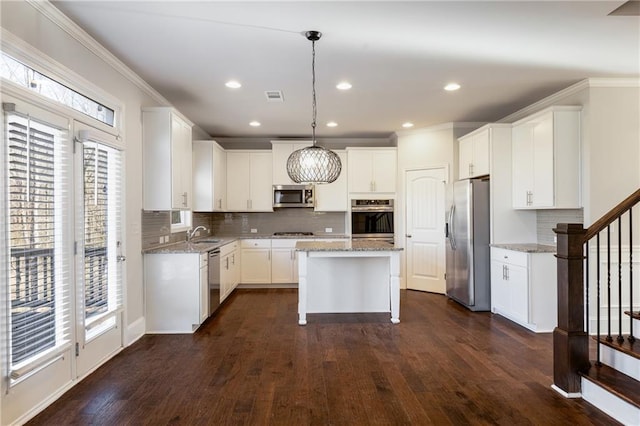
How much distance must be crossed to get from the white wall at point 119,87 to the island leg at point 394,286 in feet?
9.07

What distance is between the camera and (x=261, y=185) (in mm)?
6844

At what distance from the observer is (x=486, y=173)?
5.09 m

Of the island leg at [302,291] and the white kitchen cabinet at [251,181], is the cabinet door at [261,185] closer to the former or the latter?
the white kitchen cabinet at [251,181]

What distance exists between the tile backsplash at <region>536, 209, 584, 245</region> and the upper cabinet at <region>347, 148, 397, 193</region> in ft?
7.83

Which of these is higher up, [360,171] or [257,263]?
[360,171]

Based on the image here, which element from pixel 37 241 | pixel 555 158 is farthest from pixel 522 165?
pixel 37 241

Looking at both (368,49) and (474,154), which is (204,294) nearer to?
(368,49)

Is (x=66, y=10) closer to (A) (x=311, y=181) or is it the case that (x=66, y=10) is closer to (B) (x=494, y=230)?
(A) (x=311, y=181)

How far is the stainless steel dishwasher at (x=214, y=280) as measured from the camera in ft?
15.2

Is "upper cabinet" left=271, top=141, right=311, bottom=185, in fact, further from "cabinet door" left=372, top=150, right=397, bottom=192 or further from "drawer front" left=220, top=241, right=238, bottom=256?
"drawer front" left=220, top=241, right=238, bottom=256

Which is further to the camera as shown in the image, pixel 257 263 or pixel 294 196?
pixel 294 196

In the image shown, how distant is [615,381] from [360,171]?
4731 mm

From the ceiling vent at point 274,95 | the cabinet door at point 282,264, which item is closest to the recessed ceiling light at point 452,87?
the ceiling vent at point 274,95

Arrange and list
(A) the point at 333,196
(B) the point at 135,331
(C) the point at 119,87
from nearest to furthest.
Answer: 1. (C) the point at 119,87
2. (B) the point at 135,331
3. (A) the point at 333,196
